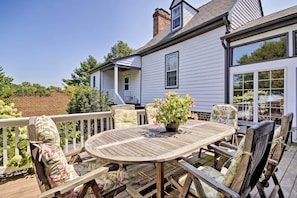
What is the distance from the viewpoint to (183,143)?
1.77 meters

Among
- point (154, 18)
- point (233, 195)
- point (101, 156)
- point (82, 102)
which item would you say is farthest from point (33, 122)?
point (154, 18)

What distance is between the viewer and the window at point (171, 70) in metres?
7.45

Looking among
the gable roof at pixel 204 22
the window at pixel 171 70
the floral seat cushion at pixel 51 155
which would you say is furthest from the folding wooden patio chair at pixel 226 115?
the window at pixel 171 70

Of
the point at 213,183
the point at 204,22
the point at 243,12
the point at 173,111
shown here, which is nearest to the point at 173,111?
the point at 173,111

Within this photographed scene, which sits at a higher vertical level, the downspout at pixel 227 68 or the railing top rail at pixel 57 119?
the downspout at pixel 227 68

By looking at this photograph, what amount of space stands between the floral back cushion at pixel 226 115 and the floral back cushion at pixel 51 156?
3326mm

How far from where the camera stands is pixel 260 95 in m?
4.74

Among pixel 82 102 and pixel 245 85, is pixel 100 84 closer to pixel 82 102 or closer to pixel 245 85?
pixel 82 102

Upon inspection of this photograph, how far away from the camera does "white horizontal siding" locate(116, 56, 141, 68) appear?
8.92 metres

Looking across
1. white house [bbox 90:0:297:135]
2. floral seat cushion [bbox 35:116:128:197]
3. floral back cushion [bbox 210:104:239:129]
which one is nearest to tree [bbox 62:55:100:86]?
A: white house [bbox 90:0:297:135]

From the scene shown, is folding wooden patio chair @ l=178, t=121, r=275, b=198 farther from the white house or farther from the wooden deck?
the white house

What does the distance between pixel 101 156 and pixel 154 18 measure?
1122 centimetres

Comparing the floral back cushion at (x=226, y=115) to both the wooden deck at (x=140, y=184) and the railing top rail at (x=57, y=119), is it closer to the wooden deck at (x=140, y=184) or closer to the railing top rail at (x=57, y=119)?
the wooden deck at (x=140, y=184)

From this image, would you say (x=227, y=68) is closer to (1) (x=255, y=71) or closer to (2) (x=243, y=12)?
(1) (x=255, y=71)
